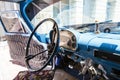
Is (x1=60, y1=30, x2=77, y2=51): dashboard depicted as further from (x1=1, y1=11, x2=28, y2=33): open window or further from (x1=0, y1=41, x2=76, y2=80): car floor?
(x1=1, y1=11, x2=28, y2=33): open window

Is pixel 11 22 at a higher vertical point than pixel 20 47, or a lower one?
higher

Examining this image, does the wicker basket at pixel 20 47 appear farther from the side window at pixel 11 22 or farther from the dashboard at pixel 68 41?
the dashboard at pixel 68 41

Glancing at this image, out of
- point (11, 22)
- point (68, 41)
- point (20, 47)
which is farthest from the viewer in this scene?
point (11, 22)

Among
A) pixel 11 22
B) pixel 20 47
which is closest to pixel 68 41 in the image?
pixel 20 47

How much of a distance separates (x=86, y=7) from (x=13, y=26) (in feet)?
6.31

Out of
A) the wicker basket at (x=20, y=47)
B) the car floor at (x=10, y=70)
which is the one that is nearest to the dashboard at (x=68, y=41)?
the car floor at (x=10, y=70)

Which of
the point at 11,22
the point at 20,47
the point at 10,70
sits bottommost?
the point at 10,70

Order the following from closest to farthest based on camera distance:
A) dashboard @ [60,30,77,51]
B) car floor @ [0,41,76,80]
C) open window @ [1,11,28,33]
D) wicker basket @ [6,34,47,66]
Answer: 1. dashboard @ [60,30,77,51]
2. car floor @ [0,41,76,80]
3. wicker basket @ [6,34,47,66]
4. open window @ [1,11,28,33]

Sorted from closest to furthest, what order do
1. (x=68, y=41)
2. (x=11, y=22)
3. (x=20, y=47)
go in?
(x=68, y=41) → (x=20, y=47) → (x=11, y=22)

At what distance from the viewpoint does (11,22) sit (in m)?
3.03

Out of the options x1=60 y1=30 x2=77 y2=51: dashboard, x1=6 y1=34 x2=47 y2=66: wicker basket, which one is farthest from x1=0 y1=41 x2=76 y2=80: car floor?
x1=60 y1=30 x2=77 y2=51: dashboard

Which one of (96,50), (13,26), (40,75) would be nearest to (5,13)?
(13,26)

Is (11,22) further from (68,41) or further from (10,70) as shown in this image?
(68,41)

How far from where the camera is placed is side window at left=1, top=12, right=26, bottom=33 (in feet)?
9.11
